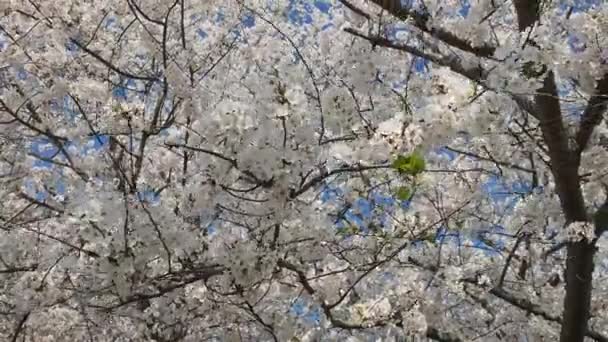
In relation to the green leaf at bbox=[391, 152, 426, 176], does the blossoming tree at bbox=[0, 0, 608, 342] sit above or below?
above

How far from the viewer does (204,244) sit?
4043 mm

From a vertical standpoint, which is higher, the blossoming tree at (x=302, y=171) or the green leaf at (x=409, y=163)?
the blossoming tree at (x=302, y=171)

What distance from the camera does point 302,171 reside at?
332 cm

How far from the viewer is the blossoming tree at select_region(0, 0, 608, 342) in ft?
10.4

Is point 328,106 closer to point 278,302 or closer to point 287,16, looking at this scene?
point 278,302

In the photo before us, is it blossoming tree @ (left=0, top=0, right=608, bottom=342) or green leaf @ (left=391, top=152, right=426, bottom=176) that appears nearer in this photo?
green leaf @ (left=391, top=152, right=426, bottom=176)

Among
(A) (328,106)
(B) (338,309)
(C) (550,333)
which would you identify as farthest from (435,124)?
(C) (550,333)

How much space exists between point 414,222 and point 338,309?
83 centimetres

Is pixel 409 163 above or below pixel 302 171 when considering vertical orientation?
below

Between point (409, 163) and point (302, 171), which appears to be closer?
point (409, 163)

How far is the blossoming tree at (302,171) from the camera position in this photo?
3.17m

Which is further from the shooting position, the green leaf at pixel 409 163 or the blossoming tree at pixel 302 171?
the blossoming tree at pixel 302 171

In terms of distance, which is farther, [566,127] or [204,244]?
[204,244]

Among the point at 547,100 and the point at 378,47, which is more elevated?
the point at 378,47
